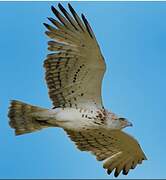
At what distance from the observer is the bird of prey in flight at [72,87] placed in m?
11.9

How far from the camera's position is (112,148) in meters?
13.2

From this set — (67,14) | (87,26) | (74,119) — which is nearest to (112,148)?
(74,119)

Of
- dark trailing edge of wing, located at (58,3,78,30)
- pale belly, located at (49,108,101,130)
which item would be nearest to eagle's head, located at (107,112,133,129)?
pale belly, located at (49,108,101,130)

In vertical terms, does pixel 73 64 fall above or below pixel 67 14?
below

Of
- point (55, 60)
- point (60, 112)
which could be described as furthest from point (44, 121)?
point (55, 60)

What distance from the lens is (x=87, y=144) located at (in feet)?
42.6

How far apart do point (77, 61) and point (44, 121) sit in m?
1.19

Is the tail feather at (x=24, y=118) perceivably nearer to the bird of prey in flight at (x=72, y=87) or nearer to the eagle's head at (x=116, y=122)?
the bird of prey in flight at (x=72, y=87)

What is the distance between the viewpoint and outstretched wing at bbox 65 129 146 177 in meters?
12.8

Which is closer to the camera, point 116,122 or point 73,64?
point 116,122

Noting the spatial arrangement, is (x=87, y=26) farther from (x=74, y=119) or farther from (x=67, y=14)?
(x=74, y=119)

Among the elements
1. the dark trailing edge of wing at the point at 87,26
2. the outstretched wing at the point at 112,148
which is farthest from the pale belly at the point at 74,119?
the dark trailing edge of wing at the point at 87,26

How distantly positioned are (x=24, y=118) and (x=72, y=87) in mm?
1035

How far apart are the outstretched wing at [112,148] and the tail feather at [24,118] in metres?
0.76
